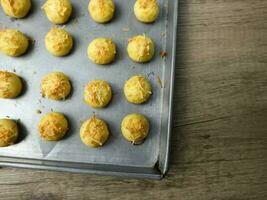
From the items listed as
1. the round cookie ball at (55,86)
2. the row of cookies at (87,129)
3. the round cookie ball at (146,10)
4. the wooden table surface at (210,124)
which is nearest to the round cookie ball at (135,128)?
the row of cookies at (87,129)

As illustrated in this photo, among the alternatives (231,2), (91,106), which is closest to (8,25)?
(91,106)

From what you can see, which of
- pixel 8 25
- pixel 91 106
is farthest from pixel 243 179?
pixel 8 25

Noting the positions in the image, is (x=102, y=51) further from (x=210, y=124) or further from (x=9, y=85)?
(x=210, y=124)

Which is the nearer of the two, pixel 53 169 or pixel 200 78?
pixel 53 169

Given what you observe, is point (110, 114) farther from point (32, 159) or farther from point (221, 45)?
point (221, 45)

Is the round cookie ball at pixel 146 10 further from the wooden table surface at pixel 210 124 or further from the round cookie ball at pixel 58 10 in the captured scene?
the round cookie ball at pixel 58 10

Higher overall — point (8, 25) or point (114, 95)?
point (8, 25)

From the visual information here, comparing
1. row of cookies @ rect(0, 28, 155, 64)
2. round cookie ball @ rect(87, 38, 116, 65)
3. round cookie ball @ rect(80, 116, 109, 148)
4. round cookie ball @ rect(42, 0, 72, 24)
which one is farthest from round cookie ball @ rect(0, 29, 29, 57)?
round cookie ball @ rect(80, 116, 109, 148)

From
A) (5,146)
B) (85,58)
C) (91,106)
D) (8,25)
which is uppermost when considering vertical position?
(8,25)
